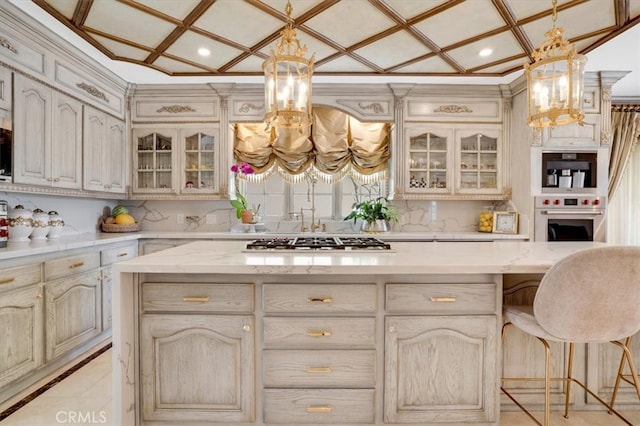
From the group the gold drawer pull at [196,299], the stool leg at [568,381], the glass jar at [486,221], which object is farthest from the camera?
the glass jar at [486,221]

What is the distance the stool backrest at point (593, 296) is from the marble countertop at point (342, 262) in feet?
0.54

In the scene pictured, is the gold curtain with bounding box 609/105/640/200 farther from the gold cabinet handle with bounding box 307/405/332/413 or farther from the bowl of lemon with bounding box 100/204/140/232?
the bowl of lemon with bounding box 100/204/140/232

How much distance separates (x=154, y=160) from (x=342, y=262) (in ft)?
10.8

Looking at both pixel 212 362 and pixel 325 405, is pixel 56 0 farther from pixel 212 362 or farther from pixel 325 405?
pixel 325 405

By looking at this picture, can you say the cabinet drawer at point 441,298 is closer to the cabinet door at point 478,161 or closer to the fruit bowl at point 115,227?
the cabinet door at point 478,161

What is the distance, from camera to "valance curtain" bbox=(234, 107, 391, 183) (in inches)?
167

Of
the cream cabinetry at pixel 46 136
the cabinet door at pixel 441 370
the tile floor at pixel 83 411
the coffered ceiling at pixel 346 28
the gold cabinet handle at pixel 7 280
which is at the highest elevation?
the coffered ceiling at pixel 346 28

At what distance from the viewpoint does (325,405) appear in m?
1.65

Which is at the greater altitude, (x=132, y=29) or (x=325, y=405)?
(x=132, y=29)

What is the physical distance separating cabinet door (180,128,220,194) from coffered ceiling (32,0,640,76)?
782 millimetres

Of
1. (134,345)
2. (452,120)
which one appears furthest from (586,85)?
(134,345)

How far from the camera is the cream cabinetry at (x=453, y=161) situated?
405 cm

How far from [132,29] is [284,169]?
208 cm

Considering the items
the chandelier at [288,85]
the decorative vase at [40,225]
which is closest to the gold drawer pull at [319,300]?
the chandelier at [288,85]
